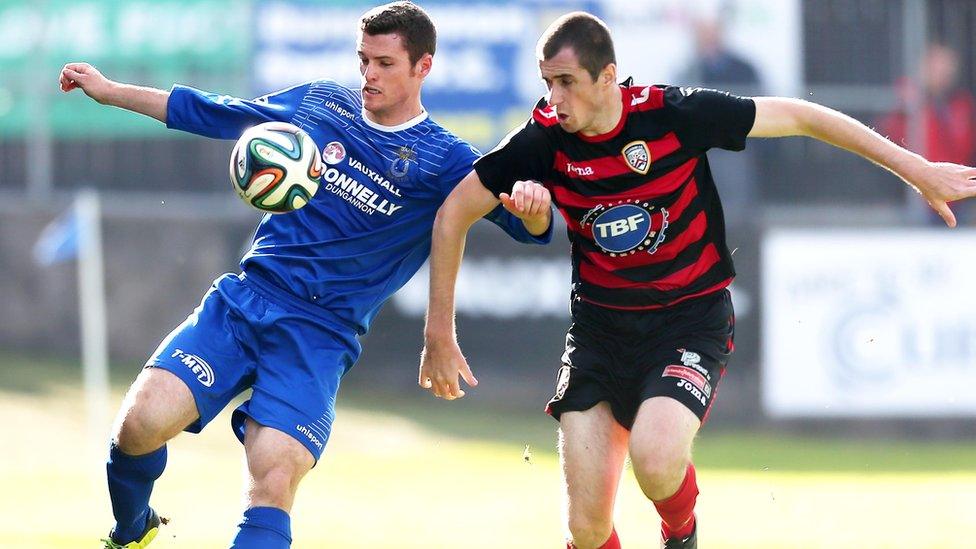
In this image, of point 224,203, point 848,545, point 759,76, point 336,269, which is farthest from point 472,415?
point 336,269

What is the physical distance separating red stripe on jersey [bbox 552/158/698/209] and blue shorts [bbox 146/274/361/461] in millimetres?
1100

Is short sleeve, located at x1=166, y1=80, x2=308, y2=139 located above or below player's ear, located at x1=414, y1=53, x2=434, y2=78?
below

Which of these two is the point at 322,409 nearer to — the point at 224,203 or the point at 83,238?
the point at 83,238

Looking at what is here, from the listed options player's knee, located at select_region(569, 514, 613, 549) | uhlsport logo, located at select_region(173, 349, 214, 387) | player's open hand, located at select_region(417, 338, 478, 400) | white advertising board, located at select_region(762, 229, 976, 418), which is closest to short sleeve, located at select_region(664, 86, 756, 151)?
player's open hand, located at select_region(417, 338, 478, 400)

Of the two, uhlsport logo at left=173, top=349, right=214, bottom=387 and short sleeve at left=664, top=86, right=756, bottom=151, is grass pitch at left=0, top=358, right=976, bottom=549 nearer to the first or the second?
uhlsport logo at left=173, top=349, right=214, bottom=387

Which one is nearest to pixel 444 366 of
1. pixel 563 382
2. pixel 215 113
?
pixel 563 382

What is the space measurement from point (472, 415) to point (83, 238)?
452 centimetres

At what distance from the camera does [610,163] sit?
656 cm

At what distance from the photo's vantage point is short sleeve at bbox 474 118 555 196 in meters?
6.57

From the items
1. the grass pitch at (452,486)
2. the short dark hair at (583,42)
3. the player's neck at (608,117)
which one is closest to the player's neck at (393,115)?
the short dark hair at (583,42)

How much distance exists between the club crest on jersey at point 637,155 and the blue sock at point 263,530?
2.03 meters

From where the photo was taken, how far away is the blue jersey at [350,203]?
266 inches

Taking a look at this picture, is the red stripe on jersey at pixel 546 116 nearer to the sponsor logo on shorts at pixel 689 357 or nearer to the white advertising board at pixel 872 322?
the sponsor logo on shorts at pixel 689 357

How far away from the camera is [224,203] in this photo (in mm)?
16094
